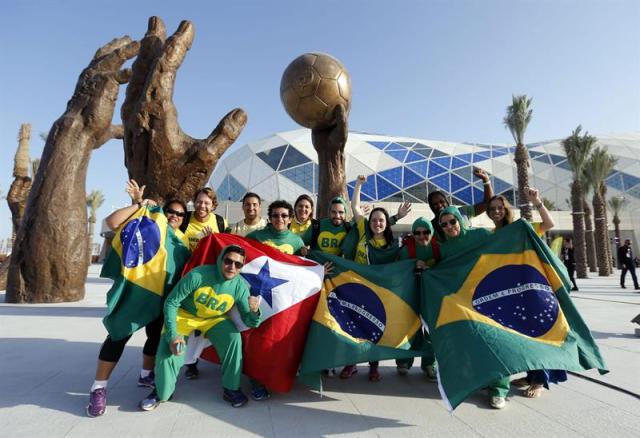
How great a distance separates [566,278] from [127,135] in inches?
257

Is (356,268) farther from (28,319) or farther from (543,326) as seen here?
(28,319)

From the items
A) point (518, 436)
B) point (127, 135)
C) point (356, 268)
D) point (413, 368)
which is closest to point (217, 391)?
point (356, 268)

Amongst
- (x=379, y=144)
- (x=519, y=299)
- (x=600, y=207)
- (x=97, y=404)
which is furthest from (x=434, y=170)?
(x=97, y=404)

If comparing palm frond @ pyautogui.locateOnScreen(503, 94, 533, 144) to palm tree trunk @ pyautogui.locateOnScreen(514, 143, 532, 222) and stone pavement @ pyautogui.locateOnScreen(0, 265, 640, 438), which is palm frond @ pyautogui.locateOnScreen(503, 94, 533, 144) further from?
stone pavement @ pyautogui.locateOnScreen(0, 265, 640, 438)

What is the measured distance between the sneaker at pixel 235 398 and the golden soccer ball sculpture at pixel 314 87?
5110 mm

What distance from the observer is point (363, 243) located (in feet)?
12.3

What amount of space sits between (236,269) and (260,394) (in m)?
1.07

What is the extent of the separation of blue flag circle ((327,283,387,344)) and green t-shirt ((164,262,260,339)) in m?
0.74

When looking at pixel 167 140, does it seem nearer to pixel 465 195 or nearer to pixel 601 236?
pixel 601 236

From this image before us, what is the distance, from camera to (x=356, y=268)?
3416mm

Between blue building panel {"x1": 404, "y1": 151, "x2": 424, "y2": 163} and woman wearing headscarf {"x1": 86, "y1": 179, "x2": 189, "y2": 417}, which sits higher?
blue building panel {"x1": 404, "y1": 151, "x2": 424, "y2": 163}

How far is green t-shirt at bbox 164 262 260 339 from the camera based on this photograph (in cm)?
279

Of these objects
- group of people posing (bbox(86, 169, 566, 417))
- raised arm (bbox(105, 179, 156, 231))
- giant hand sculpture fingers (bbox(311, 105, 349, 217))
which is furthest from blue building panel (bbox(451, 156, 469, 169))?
raised arm (bbox(105, 179, 156, 231))

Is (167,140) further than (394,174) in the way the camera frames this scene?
No
